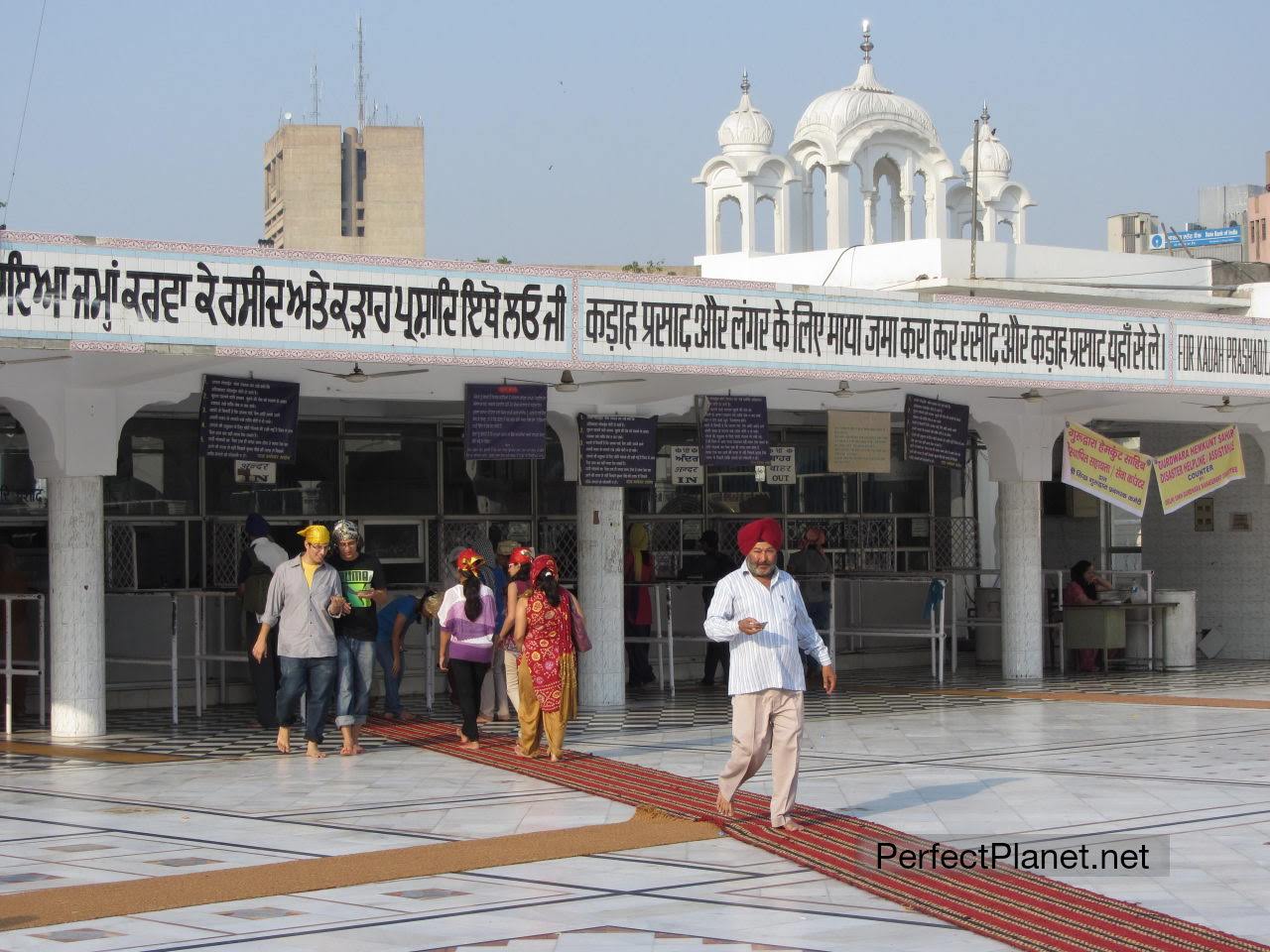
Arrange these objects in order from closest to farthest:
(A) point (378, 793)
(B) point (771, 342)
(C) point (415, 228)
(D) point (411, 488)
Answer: (A) point (378, 793) → (B) point (771, 342) → (D) point (411, 488) → (C) point (415, 228)

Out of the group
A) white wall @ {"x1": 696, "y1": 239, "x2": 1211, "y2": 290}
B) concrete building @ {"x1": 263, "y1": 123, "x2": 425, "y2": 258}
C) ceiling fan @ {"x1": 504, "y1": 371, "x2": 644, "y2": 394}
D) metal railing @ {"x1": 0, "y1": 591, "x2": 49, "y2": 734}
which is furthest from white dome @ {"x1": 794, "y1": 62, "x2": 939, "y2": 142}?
concrete building @ {"x1": 263, "y1": 123, "x2": 425, "y2": 258}

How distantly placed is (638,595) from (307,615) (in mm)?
6281

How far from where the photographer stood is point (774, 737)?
874 centimetres

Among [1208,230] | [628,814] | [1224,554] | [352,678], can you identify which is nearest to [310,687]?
[352,678]

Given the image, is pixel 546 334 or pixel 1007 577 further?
pixel 1007 577

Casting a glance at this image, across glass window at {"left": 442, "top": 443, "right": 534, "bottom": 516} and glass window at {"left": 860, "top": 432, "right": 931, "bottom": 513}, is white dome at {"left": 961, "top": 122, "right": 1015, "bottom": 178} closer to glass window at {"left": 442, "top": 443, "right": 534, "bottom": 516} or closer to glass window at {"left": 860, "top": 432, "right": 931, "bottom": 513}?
glass window at {"left": 860, "top": 432, "right": 931, "bottom": 513}

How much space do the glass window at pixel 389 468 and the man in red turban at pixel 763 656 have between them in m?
8.86

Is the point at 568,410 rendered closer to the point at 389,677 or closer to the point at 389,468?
the point at 389,677

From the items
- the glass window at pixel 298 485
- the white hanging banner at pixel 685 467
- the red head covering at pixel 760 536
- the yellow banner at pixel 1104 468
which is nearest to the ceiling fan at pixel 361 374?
the glass window at pixel 298 485

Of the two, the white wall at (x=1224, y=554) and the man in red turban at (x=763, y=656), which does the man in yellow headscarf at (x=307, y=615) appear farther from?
the white wall at (x=1224, y=554)

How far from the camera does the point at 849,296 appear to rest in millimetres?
14539

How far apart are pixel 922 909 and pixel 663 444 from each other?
1223 centimetres

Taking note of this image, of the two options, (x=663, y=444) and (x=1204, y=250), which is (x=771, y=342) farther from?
(x=1204, y=250)

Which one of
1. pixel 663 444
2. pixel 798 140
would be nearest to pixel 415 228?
pixel 798 140
